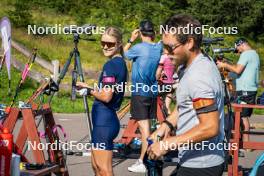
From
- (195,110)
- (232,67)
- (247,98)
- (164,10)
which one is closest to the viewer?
(195,110)

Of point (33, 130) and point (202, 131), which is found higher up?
point (202, 131)

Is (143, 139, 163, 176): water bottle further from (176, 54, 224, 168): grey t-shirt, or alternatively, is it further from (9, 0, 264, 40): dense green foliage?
(9, 0, 264, 40): dense green foliage

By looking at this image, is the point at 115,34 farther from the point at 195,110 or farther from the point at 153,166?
the point at 195,110

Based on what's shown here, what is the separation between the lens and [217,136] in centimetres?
371

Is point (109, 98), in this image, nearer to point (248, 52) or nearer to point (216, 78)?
point (216, 78)

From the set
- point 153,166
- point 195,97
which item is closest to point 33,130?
point 153,166

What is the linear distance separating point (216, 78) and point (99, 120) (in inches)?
84.1

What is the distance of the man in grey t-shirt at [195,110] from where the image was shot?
3.50 meters

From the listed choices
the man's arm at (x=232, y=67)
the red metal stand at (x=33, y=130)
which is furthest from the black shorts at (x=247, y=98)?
the red metal stand at (x=33, y=130)

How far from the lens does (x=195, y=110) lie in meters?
3.58

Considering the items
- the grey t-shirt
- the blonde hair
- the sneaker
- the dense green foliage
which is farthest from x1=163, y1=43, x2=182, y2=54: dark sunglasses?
the dense green foliage

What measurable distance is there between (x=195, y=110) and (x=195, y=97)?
0.08 meters

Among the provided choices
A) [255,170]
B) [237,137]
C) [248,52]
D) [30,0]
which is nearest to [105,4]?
[30,0]

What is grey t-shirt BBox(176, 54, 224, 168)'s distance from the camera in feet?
11.9
